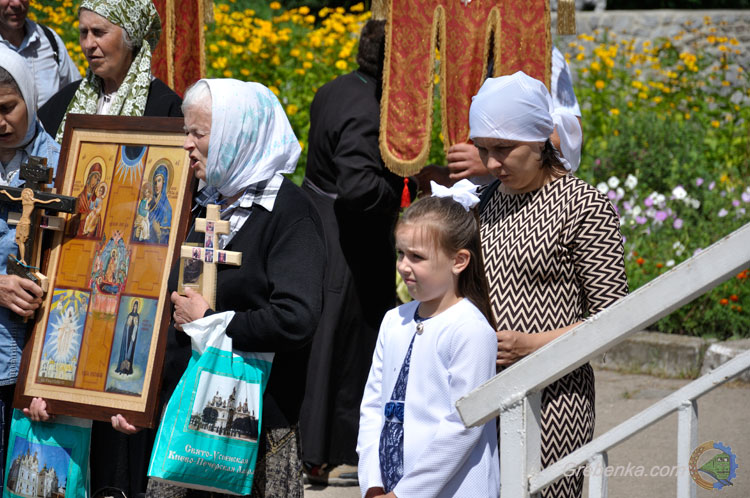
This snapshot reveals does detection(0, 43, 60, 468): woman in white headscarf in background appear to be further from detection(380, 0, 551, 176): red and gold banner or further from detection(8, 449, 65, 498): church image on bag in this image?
detection(380, 0, 551, 176): red and gold banner

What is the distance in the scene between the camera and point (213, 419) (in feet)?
8.94

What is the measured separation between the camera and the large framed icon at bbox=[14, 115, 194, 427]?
3059 millimetres

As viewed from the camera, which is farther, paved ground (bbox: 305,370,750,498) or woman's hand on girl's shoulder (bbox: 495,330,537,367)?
paved ground (bbox: 305,370,750,498)

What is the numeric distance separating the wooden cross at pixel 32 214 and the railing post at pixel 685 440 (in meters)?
2.08

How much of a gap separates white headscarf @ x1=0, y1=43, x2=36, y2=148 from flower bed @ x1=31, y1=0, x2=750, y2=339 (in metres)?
4.40

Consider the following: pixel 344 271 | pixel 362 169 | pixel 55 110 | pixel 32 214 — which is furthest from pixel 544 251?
pixel 55 110

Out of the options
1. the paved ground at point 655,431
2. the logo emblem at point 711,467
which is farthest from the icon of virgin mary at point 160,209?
the paved ground at point 655,431

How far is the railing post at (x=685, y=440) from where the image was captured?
1.92 m

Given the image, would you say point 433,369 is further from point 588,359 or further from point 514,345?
point 588,359

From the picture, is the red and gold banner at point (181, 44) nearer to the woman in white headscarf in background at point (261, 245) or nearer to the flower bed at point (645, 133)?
the woman in white headscarf in background at point (261, 245)

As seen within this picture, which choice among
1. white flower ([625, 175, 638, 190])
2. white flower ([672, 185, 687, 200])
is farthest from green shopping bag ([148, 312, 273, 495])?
white flower ([672, 185, 687, 200])

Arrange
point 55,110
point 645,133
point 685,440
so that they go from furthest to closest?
1. point 645,133
2. point 55,110
3. point 685,440

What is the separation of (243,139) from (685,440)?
1.50 metres

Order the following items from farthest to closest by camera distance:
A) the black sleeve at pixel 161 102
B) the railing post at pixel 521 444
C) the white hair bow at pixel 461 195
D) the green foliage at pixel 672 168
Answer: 1. the green foliage at pixel 672 168
2. the black sleeve at pixel 161 102
3. the white hair bow at pixel 461 195
4. the railing post at pixel 521 444
